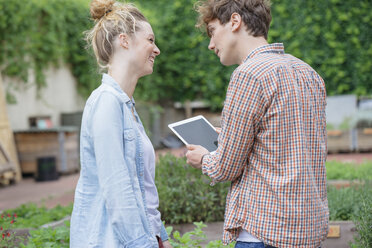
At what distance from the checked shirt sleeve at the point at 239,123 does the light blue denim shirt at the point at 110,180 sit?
1.03 ft

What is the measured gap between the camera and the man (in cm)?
158

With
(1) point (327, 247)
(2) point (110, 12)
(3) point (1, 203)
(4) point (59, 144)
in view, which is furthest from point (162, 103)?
(2) point (110, 12)

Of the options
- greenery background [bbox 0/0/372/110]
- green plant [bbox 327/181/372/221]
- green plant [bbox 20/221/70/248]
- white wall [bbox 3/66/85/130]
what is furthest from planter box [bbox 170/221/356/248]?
white wall [bbox 3/66/85/130]

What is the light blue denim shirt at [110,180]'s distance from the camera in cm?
160

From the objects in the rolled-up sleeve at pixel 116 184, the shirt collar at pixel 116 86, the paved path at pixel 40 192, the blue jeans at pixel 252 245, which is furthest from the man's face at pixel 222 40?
the paved path at pixel 40 192

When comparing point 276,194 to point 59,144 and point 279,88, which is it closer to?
point 279,88

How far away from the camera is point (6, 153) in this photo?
8680mm

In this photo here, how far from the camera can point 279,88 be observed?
1.59m

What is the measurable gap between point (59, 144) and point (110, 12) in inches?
318

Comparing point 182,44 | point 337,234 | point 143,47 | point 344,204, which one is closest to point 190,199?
point 337,234

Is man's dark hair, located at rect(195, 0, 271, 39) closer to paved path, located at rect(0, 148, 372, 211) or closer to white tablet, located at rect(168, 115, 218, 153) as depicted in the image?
white tablet, located at rect(168, 115, 218, 153)

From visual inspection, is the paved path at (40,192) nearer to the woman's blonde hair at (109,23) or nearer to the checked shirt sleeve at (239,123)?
the woman's blonde hair at (109,23)

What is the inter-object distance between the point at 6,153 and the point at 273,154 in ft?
26.2

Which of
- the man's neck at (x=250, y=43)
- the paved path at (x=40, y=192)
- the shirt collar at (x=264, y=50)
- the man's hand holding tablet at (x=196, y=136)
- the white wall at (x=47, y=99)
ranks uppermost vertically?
the man's neck at (x=250, y=43)
